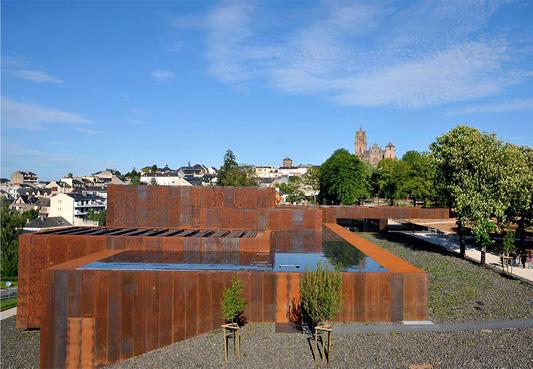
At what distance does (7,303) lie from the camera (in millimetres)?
30656

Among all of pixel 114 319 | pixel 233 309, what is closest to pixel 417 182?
pixel 233 309

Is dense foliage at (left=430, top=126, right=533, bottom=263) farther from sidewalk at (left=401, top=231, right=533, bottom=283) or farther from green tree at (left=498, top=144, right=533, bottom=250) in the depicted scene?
sidewalk at (left=401, top=231, right=533, bottom=283)

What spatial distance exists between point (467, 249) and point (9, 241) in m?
45.1

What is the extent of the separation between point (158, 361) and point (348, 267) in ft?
28.1

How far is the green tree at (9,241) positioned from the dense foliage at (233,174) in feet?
117

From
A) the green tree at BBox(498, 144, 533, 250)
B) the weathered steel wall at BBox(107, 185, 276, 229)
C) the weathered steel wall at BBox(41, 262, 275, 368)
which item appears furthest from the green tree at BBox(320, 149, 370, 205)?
the weathered steel wall at BBox(41, 262, 275, 368)

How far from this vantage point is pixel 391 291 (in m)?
16.7

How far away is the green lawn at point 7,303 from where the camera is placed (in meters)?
28.9

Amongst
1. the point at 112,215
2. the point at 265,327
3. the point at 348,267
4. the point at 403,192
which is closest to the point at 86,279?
the point at 265,327

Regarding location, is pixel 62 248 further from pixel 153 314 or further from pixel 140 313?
pixel 153 314

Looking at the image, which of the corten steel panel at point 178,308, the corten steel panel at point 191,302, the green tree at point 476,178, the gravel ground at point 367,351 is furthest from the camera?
the green tree at point 476,178

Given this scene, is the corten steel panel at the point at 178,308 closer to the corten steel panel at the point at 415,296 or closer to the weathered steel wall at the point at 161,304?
the weathered steel wall at the point at 161,304

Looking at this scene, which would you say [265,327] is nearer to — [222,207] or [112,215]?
[222,207]

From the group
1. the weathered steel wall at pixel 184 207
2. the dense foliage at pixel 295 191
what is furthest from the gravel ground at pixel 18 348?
the dense foliage at pixel 295 191
